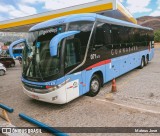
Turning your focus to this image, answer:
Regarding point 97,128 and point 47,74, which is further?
point 47,74

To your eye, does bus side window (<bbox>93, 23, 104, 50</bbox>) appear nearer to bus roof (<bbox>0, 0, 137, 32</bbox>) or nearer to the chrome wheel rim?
the chrome wheel rim

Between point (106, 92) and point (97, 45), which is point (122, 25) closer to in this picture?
point (97, 45)

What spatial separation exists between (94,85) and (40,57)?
8.94 feet

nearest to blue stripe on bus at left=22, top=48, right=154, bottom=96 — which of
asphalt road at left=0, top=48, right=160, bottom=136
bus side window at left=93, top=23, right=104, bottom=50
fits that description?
asphalt road at left=0, top=48, right=160, bottom=136

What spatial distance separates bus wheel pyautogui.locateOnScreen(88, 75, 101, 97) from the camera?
7.49 m

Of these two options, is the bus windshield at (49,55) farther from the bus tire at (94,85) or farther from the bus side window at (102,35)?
the bus tire at (94,85)

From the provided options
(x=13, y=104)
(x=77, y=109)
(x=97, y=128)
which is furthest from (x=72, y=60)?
(x=13, y=104)

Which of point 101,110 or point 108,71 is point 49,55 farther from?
point 108,71

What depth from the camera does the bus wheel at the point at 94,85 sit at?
7489 millimetres

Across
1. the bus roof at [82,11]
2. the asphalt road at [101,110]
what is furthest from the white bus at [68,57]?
the bus roof at [82,11]

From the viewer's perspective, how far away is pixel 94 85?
7.66 meters

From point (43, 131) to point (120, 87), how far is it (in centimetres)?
492

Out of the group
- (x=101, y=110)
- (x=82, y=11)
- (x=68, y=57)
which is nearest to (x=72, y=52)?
(x=68, y=57)

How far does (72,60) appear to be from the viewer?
6352mm
